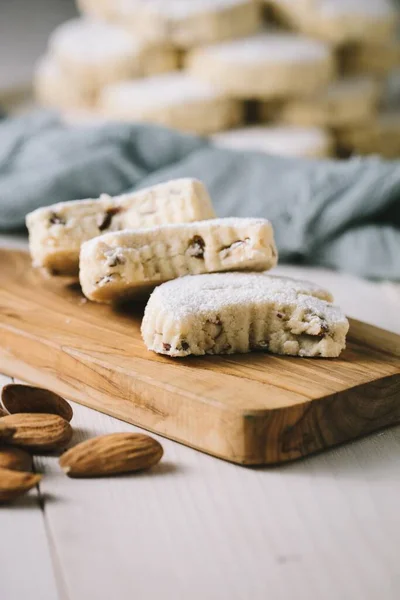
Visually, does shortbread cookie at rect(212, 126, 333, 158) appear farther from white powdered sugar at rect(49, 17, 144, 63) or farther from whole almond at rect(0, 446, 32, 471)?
whole almond at rect(0, 446, 32, 471)

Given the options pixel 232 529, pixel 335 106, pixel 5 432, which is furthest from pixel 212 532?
pixel 335 106

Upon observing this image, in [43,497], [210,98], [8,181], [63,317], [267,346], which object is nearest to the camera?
[43,497]

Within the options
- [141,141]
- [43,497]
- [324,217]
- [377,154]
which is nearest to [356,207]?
[324,217]

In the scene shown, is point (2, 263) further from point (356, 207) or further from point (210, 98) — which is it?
point (210, 98)

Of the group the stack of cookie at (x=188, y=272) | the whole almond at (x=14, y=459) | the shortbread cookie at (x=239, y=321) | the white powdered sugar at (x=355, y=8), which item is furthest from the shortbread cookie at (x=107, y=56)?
the whole almond at (x=14, y=459)

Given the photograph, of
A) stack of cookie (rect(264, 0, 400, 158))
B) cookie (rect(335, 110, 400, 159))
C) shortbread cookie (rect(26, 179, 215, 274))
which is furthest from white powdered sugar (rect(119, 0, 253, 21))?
shortbread cookie (rect(26, 179, 215, 274))

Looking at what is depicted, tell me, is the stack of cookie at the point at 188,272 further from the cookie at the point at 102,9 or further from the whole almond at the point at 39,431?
the cookie at the point at 102,9

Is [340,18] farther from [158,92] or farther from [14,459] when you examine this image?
[14,459]
